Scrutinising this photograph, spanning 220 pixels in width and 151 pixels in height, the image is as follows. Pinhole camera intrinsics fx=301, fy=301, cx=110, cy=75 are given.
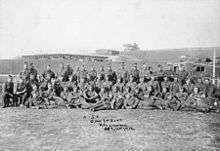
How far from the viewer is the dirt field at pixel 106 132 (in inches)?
222

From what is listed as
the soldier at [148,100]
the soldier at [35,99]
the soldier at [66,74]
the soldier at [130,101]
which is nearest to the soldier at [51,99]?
the soldier at [35,99]

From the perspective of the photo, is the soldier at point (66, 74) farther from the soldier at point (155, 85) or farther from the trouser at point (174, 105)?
the trouser at point (174, 105)

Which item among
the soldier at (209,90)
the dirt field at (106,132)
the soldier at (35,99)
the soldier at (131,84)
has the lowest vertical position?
the dirt field at (106,132)

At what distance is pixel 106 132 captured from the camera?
6695mm

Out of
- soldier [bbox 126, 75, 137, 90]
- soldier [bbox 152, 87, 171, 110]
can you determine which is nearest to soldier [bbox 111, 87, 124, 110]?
soldier [bbox 126, 75, 137, 90]

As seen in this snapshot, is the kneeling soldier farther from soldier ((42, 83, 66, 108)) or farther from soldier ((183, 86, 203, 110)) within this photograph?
soldier ((183, 86, 203, 110))

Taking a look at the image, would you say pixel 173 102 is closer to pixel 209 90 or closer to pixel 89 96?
pixel 209 90

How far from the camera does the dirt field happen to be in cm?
564

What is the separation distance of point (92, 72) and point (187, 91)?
393cm

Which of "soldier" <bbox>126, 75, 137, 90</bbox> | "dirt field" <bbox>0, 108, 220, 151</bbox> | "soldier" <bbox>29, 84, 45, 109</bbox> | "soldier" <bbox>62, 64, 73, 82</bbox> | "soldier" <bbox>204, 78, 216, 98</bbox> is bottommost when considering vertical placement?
"dirt field" <bbox>0, 108, 220, 151</bbox>

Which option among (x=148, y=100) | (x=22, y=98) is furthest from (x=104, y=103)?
(x=22, y=98)

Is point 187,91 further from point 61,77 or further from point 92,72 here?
Result: point 61,77

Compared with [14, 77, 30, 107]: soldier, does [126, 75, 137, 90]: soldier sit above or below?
above

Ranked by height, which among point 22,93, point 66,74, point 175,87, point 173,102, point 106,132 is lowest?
point 106,132
